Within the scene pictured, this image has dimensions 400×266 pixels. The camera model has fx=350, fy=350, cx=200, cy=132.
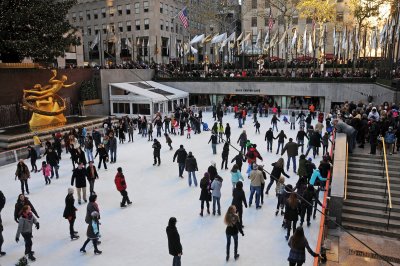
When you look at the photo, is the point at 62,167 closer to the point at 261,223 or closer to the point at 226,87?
the point at 261,223

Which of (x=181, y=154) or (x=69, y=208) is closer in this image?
(x=69, y=208)

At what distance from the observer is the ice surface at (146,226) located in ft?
26.6

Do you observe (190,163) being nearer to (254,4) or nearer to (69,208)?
(69,208)

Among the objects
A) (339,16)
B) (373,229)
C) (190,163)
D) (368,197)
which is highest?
(339,16)

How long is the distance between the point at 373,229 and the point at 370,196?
1.45 metres

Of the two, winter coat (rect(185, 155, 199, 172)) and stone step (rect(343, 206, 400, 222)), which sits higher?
winter coat (rect(185, 155, 199, 172))

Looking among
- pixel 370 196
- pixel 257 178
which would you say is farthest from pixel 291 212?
pixel 370 196

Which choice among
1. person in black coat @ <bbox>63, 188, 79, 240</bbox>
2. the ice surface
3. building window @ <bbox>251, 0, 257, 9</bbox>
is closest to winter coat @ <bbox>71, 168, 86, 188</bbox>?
the ice surface

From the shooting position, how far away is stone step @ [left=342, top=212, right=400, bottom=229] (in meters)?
10.0

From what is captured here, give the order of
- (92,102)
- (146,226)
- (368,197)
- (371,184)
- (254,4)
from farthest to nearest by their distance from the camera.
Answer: (254,4)
(92,102)
(371,184)
(368,197)
(146,226)

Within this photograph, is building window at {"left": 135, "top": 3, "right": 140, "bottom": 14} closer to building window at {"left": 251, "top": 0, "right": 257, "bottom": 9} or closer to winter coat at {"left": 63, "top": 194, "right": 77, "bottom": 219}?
building window at {"left": 251, "top": 0, "right": 257, "bottom": 9}

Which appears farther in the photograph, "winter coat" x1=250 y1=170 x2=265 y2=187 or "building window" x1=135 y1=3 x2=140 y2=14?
"building window" x1=135 y1=3 x2=140 y2=14

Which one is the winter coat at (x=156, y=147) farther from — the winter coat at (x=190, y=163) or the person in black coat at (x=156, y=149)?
the winter coat at (x=190, y=163)

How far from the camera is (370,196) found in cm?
1107
